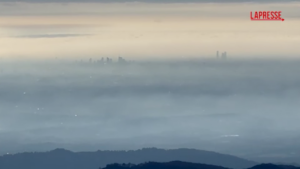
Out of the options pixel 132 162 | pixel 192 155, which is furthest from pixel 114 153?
pixel 192 155

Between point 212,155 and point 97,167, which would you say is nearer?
point 212,155

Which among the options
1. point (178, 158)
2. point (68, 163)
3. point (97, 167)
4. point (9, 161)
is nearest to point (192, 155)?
point (178, 158)

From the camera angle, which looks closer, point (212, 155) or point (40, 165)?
point (212, 155)

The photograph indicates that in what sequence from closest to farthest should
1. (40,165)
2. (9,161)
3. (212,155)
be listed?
(212,155), (9,161), (40,165)

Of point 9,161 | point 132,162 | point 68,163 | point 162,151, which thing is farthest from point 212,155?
point 9,161

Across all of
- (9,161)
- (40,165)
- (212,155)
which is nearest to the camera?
(212,155)

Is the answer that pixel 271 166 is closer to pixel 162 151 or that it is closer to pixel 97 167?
pixel 162 151

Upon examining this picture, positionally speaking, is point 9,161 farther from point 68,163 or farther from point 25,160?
point 68,163

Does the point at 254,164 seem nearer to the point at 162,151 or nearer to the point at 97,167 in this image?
the point at 162,151
